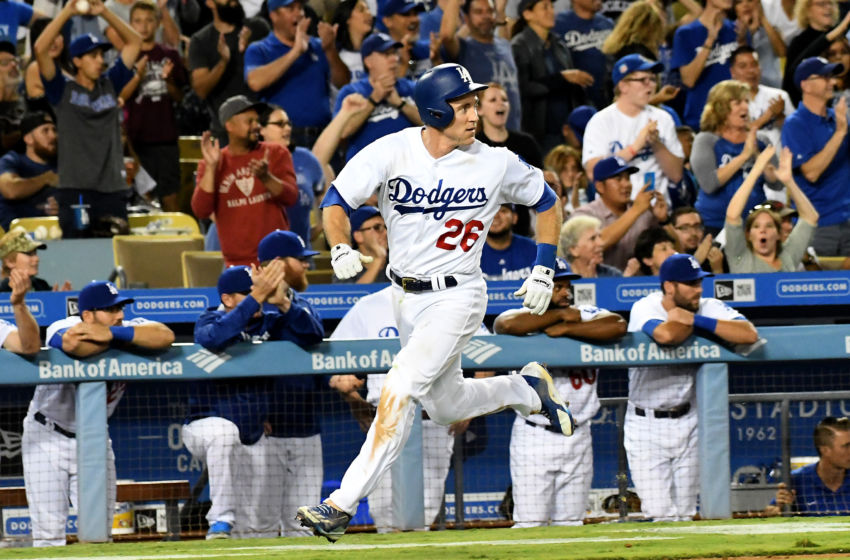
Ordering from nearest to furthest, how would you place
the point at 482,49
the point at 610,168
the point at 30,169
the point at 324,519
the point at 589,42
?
the point at 324,519 → the point at 610,168 → the point at 30,169 → the point at 482,49 → the point at 589,42

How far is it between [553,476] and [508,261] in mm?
1876

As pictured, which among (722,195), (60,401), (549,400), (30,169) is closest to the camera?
(549,400)

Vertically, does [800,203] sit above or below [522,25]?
below

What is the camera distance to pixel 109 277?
884 cm

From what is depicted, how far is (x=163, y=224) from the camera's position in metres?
9.64

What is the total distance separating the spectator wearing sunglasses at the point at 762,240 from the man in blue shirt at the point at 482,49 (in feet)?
7.18

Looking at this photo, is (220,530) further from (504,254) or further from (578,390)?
(504,254)

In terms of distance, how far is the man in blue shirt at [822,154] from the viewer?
953 centimetres

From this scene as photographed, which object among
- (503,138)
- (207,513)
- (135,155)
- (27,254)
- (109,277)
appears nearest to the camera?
(207,513)

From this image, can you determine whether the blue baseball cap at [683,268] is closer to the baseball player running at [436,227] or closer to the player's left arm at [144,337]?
the baseball player running at [436,227]

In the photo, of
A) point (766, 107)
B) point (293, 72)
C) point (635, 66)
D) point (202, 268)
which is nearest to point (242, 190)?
point (202, 268)

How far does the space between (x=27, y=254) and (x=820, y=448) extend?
4.55 metres

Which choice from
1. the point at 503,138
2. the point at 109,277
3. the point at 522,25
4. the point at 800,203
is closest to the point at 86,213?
the point at 109,277

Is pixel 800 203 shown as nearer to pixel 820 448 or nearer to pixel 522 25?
pixel 820 448
